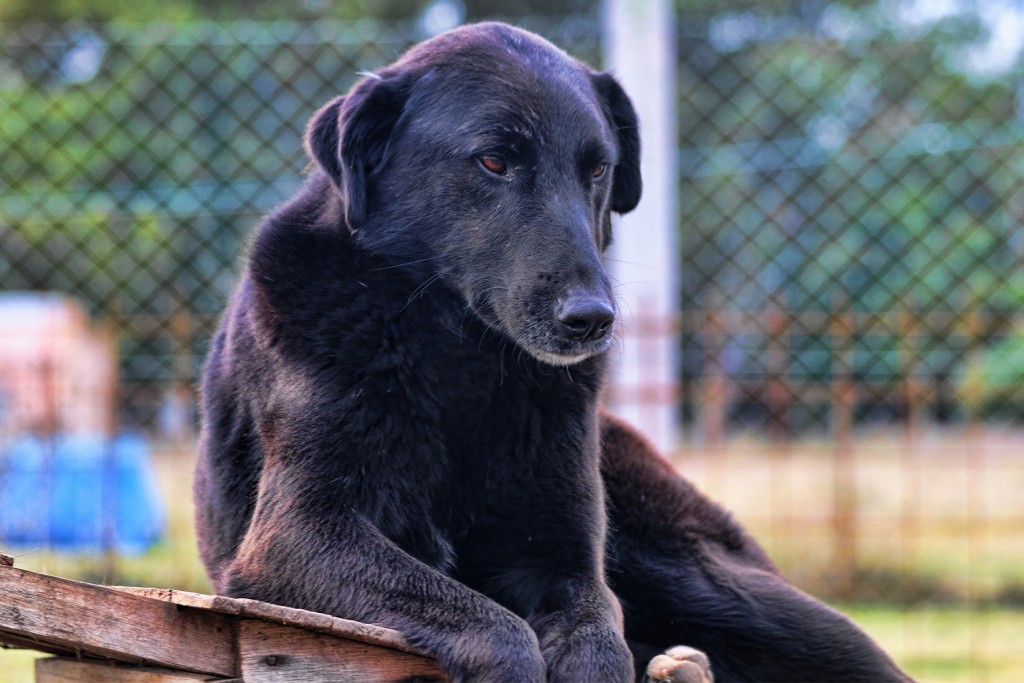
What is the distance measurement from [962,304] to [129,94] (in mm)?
8809

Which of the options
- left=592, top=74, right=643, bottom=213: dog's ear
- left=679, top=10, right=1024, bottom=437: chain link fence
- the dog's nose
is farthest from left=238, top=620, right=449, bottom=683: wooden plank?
left=679, top=10, right=1024, bottom=437: chain link fence

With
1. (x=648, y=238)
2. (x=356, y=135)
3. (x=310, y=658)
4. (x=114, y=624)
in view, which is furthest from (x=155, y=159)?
(x=310, y=658)

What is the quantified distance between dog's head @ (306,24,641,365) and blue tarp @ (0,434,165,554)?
560 centimetres

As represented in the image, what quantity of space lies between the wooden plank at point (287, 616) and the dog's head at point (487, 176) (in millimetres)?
771

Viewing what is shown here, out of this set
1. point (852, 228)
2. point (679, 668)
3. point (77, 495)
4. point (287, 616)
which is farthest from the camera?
point (852, 228)

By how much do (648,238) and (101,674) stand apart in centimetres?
656

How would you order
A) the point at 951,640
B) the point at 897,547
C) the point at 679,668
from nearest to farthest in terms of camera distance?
the point at 679,668 < the point at 951,640 < the point at 897,547

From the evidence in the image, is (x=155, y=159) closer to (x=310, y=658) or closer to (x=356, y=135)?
(x=356, y=135)

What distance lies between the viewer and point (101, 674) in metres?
2.65

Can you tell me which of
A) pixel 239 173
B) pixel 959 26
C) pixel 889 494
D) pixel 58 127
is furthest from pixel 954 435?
pixel 58 127

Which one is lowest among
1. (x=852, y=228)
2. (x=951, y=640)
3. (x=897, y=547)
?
(x=951, y=640)

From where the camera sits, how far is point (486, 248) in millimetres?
2830

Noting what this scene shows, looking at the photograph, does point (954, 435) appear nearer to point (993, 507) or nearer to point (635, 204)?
point (993, 507)

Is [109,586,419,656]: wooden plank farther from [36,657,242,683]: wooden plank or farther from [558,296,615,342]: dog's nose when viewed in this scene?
[558,296,615,342]: dog's nose
